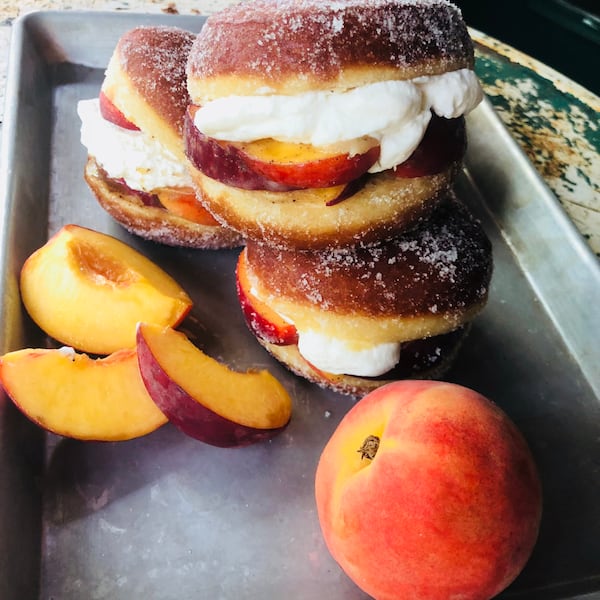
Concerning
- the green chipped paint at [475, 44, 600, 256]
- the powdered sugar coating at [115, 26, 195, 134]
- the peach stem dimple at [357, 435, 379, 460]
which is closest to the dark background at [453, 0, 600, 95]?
the green chipped paint at [475, 44, 600, 256]

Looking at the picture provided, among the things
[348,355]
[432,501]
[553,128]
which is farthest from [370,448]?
[553,128]

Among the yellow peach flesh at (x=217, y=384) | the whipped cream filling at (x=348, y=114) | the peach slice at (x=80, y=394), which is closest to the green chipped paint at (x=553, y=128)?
the whipped cream filling at (x=348, y=114)

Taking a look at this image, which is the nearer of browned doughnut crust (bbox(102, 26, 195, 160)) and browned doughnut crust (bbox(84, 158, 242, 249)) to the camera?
browned doughnut crust (bbox(102, 26, 195, 160))

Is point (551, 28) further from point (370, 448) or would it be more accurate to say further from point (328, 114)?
point (370, 448)

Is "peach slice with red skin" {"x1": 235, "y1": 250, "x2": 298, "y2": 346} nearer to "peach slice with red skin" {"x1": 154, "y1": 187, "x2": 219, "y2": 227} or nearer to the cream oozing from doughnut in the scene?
the cream oozing from doughnut

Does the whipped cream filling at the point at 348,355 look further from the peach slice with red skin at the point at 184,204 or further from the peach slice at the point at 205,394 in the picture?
the peach slice with red skin at the point at 184,204

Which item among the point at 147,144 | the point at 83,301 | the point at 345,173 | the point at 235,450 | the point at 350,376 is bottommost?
the point at 235,450
